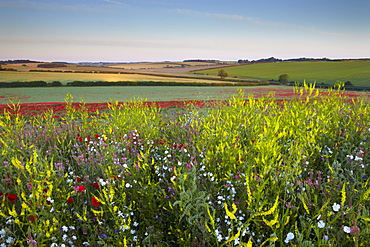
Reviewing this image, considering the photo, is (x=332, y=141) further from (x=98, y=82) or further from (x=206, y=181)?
(x=98, y=82)

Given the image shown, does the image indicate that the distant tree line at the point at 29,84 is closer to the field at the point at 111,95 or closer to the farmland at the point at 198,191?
the field at the point at 111,95

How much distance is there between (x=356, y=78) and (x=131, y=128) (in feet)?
208

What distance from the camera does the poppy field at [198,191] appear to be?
2428mm

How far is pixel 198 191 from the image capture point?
2.98 metres

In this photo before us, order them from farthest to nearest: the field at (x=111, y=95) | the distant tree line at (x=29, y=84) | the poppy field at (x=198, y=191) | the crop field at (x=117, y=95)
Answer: the distant tree line at (x=29, y=84) < the field at (x=111, y=95) < the crop field at (x=117, y=95) < the poppy field at (x=198, y=191)

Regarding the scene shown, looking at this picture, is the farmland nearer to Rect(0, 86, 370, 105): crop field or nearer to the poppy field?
the poppy field

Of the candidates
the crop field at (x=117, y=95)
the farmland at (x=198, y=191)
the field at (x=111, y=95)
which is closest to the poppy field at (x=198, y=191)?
the farmland at (x=198, y=191)

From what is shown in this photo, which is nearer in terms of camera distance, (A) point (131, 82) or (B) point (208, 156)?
(B) point (208, 156)

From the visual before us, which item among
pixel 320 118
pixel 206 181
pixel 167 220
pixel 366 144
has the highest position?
pixel 320 118

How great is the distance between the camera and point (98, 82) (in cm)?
4288

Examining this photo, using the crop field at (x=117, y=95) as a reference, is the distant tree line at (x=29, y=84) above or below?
above

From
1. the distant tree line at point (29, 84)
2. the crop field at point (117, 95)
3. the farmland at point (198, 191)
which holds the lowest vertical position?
the farmland at point (198, 191)

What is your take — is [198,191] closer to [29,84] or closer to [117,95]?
[117,95]

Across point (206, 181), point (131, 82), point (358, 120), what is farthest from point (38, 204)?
point (131, 82)
